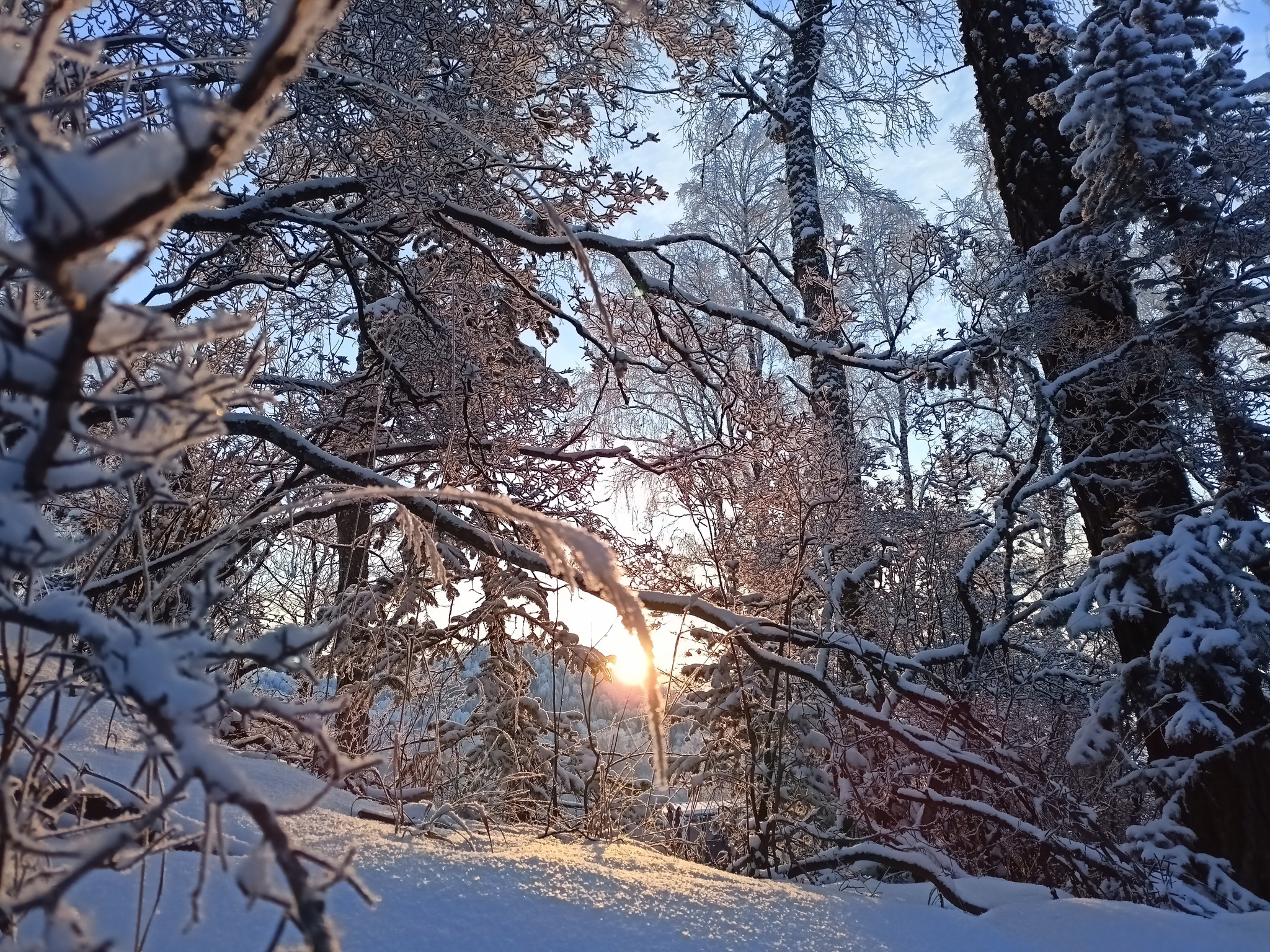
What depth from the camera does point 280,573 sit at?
6410mm

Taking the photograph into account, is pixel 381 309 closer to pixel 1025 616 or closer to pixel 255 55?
pixel 1025 616

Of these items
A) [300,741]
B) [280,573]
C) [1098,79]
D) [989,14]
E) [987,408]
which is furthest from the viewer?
[280,573]

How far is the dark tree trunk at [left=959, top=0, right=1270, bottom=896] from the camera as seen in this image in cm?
371

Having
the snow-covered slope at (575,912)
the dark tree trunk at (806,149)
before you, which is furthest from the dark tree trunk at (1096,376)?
the dark tree trunk at (806,149)

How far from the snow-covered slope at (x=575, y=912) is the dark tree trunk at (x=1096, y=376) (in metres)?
2.08

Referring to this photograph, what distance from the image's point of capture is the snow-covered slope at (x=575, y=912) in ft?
3.84

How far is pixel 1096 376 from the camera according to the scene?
395cm

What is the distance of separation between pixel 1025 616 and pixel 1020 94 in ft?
9.86

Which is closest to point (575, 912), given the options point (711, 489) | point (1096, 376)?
point (711, 489)

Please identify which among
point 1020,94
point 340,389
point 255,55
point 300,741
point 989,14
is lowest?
point 300,741

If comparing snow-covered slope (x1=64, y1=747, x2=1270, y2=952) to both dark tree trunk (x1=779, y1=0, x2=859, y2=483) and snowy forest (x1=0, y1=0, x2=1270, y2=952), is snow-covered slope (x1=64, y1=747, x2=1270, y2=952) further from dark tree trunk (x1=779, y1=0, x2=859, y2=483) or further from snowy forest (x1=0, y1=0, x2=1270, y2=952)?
dark tree trunk (x1=779, y1=0, x2=859, y2=483)

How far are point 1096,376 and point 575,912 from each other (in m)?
3.67

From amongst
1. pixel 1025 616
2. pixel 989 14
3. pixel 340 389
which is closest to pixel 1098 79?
pixel 989 14

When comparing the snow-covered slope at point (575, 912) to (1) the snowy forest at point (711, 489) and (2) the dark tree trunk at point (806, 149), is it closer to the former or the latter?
(1) the snowy forest at point (711, 489)
